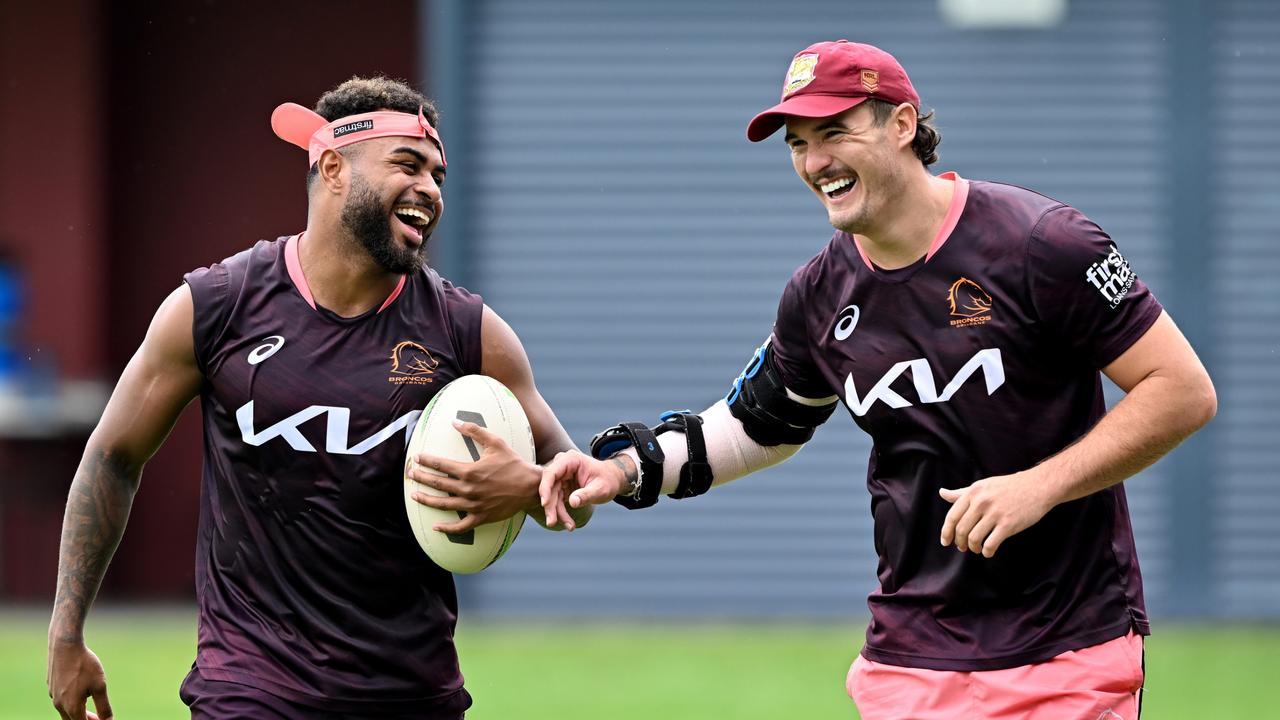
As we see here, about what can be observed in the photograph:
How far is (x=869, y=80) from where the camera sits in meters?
4.52

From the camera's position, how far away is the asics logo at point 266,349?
457 cm

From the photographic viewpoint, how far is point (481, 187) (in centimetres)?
1218

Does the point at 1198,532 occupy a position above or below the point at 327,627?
below

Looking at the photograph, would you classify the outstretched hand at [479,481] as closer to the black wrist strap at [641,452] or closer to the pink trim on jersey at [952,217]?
the black wrist strap at [641,452]

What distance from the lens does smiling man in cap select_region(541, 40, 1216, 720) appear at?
4.20 metres

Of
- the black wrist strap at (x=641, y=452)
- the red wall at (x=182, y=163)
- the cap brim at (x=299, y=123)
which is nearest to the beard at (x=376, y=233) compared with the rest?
the cap brim at (x=299, y=123)

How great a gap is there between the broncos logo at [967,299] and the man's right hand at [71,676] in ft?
7.96

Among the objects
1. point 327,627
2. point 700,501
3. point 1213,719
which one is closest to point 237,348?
point 327,627

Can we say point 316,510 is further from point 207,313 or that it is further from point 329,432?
point 207,313

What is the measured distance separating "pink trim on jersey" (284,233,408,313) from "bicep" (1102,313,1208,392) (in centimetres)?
189

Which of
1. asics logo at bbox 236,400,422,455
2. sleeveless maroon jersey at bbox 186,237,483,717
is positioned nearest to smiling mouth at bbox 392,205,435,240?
sleeveless maroon jersey at bbox 186,237,483,717

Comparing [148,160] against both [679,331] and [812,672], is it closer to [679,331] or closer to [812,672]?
[679,331]

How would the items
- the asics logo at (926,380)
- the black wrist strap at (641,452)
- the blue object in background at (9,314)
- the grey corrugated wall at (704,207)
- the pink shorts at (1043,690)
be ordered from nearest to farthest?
the pink shorts at (1043,690) < the asics logo at (926,380) < the black wrist strap at (641,452) < the grey corrugated wall at (704,207) < the blue object in background at (9,314)

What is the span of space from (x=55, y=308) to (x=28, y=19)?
2.24m
